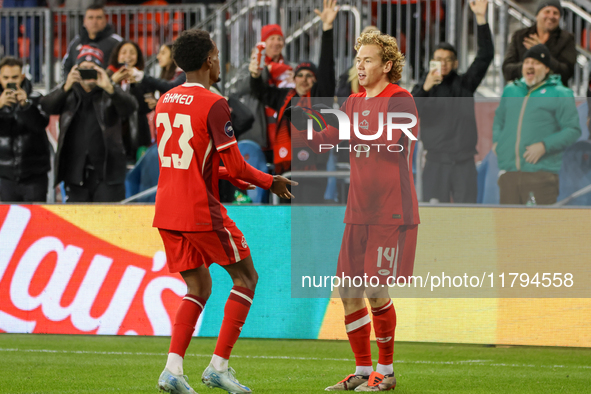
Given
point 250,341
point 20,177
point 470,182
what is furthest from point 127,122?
point 470,182

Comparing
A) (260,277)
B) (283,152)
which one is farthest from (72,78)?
(260,277)

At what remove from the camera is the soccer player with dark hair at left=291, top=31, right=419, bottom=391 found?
5262mm

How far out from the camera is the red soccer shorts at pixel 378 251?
5250 mm

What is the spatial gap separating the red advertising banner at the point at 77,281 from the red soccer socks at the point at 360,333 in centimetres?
236

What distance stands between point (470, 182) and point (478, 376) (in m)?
3.23

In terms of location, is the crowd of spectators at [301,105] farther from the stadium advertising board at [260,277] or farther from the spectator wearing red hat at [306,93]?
the stadium advertising board at [260,277]

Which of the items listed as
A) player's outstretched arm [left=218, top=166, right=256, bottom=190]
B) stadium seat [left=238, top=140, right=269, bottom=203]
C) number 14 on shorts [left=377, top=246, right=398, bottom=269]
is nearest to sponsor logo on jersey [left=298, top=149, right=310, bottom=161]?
stadium seat [left=238, top=140, right=269, bottom=203]

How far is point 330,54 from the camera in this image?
341 inches

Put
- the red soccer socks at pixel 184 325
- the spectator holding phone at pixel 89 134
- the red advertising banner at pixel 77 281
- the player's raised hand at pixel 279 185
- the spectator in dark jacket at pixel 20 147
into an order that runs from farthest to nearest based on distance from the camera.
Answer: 1. the spectator in dark jacket at pixel 20 147
2. the spectator holding phone at pixel 89 134
3. the red advertising banner at pixel 77 281
4. the player's raised hand at pixel 279 185
5. the red soccer socks at pixel 184 325

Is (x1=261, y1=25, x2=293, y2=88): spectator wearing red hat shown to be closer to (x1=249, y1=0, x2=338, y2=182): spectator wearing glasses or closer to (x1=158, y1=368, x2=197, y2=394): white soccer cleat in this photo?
(x1=249, y1=0, x2=338, y2=182): spectator wearing glasses

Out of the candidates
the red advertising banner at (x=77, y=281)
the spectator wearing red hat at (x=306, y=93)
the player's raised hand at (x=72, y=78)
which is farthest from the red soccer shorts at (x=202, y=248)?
the player's raised hand at (x=72, y=78)

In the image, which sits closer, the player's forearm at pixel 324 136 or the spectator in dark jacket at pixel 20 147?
the player's forearm at pixel 324 136

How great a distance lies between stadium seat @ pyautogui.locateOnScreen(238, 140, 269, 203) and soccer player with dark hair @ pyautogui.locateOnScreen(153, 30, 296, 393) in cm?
408

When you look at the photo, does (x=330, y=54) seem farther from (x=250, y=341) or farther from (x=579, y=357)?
(x=579, y=357)
